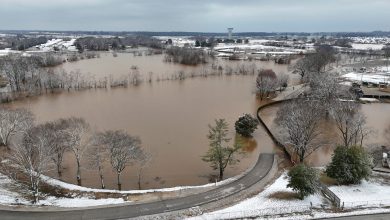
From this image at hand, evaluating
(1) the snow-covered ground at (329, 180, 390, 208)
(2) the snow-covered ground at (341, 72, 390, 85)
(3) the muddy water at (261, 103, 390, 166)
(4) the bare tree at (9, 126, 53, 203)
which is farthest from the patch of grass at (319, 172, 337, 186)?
(2) the snow-covered ground at (341, 72, 390, 85)

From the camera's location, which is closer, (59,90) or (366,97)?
(366,97)

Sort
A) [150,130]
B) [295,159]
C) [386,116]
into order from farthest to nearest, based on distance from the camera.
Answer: [386,116] < [150,130] < [295,159]

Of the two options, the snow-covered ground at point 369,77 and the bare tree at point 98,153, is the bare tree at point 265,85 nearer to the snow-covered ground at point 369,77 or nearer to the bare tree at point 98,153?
the snow-covered ground at point 369,77

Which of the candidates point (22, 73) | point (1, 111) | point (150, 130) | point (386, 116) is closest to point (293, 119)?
point (150, 130)

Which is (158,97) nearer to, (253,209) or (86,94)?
(86,94)

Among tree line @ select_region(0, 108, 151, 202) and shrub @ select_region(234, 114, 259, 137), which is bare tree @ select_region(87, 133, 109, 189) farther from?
shrub @ select_region(234, 114, 259, 137)

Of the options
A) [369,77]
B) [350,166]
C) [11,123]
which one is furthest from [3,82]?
[369,77]
